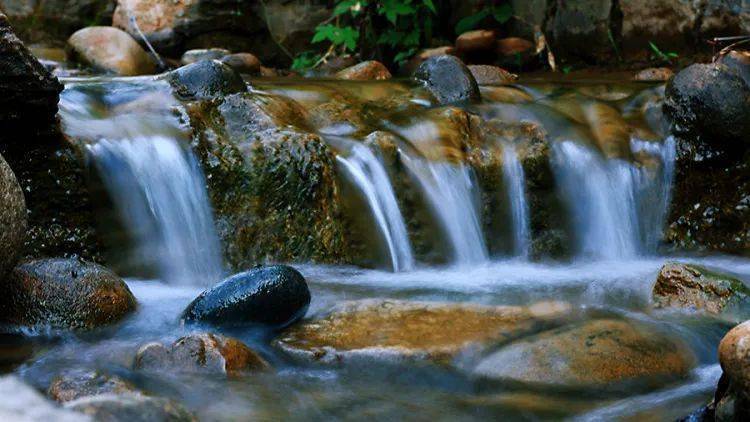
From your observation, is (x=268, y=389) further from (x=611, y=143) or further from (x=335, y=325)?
(x=611, y=143)

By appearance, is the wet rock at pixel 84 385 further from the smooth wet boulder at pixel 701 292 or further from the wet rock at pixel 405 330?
the smooth wet boulder at pixel 701 292

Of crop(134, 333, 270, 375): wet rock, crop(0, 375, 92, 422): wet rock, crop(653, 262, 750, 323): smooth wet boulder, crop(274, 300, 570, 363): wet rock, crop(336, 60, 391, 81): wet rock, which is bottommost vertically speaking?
crop(653, 262, 750, 323): smooth wet boulder

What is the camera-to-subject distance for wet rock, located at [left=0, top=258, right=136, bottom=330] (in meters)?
4.50

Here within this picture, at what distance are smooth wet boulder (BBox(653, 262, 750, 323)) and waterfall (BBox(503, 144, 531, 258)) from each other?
1369 mm

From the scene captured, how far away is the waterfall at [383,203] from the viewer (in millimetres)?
6008

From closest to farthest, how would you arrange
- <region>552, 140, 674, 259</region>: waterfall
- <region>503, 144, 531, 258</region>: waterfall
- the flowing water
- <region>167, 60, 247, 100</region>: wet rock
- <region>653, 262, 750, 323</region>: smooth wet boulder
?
1. the flowing water
2. <region>653, 262, 750, 323</region>: smooth wet boulder
3. <region>503, 144, 531, 258</region>: waterfall
4. <region>552, 140, 674, 259</region>: waterfall
5. <region>167, 60, 247, 100</region>: wet rock

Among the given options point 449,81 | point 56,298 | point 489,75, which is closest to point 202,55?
point 489,75

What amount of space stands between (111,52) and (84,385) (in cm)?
714

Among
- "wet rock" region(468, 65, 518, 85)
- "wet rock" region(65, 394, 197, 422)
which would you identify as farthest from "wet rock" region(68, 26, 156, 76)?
"wet rock" region(65, 394, 197, 422)

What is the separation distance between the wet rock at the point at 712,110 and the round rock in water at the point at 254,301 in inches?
143

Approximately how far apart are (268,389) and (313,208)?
7.06 ft

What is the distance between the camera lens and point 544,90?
8.23 metres

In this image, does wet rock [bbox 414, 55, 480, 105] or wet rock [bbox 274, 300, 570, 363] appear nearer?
wet rock [bbox 274, 300, 570, 363]

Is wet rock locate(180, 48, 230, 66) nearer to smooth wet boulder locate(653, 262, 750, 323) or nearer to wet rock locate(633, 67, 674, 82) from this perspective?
wet rock locate(633, 67, 674, 82)
